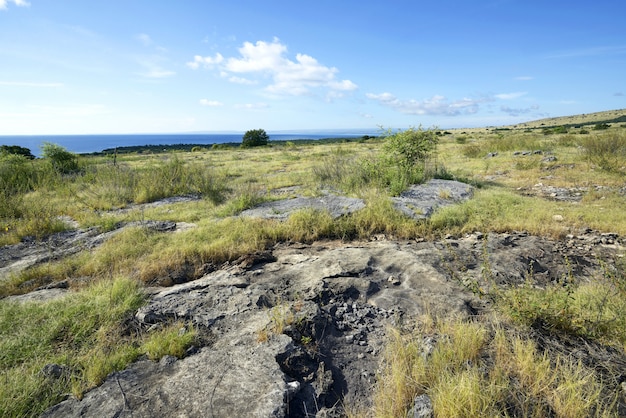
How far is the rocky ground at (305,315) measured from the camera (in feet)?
6.92

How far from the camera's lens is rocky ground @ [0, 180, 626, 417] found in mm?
2109

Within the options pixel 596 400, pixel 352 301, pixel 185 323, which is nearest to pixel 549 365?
pixel 596 400

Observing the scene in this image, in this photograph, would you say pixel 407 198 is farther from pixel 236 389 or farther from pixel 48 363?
pixel 48 363

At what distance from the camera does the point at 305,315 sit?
290 centimetres

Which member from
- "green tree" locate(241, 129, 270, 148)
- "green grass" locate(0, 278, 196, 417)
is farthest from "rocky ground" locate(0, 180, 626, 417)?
"green tree" locate(241, 129, 270, 148)

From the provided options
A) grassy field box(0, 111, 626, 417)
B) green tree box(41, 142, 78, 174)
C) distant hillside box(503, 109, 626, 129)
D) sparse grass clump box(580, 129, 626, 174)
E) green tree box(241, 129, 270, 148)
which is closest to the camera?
grassy field box(0, 111, 626, 417)

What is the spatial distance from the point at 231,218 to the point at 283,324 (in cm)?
355

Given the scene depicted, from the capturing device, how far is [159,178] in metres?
9.10

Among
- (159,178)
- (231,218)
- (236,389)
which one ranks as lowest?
(236,389)

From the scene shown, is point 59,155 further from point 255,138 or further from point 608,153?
point 255,138

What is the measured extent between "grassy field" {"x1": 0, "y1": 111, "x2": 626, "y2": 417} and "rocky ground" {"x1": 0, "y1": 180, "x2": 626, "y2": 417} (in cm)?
19

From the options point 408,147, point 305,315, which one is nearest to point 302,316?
point 305,315

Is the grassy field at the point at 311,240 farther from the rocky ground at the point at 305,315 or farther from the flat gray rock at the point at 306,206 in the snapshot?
the flat gray rock at the point at 306,206

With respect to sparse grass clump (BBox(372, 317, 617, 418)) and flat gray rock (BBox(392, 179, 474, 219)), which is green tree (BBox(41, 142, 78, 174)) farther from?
sparse grass clump (BBox(372, 317, 617, 418))
